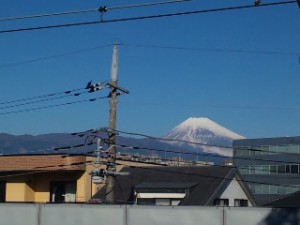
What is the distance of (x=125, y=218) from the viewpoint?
691 inches

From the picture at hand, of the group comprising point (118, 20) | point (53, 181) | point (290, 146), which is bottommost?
point (53, 181)

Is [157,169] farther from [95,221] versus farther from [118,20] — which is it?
[118,20]

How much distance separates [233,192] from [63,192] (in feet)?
34.0

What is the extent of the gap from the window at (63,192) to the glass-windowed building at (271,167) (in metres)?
64.3

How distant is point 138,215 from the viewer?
17406 mm

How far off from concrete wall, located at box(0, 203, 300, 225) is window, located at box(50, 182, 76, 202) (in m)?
17.4

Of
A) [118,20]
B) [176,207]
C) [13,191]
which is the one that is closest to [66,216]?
[176,207]

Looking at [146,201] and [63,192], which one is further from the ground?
[63,192]

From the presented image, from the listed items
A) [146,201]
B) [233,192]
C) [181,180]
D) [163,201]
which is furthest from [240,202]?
[146,201]

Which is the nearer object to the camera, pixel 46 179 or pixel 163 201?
pixel 163 201

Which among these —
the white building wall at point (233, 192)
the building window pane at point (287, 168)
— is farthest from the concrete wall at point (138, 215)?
the building window pane at point (287, 168)

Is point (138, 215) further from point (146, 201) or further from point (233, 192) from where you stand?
point (233, 192)

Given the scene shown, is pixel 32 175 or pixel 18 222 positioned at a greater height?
pixel 32 175

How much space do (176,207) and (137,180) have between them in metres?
20.5
